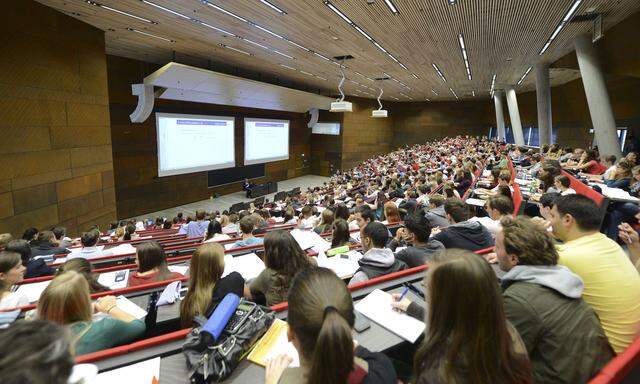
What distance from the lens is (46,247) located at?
19.6 ft

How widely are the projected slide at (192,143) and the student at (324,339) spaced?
50.1ft

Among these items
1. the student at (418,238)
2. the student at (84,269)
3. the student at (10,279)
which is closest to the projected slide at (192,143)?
the student at (10,279)

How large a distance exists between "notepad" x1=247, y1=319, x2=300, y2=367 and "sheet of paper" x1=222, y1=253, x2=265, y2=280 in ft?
4.38

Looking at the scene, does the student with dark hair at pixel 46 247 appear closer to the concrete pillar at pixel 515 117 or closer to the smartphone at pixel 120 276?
the smartphone at pixel 120 276

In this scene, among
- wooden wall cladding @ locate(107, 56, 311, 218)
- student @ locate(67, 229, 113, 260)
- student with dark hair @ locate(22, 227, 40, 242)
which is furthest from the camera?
wooden wall cladding @ locate(107, 56, 311, 218)

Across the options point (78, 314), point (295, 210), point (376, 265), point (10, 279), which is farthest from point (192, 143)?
point (78, 314)

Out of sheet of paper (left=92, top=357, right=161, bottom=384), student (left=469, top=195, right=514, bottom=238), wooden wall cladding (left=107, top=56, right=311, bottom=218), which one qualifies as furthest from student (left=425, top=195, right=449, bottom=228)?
wooden wall cladding (left=107, top=56, right=311, bottom=218)

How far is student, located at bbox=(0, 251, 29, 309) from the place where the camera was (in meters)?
2.62

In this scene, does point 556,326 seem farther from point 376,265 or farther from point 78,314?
point 78,314

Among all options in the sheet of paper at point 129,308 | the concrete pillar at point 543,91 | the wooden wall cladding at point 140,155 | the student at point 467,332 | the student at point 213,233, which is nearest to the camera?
the student at point 467,332

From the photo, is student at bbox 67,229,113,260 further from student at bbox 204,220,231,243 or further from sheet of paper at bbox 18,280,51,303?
sheet of paper at bbox 18,280,51,303

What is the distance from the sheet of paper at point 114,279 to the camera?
312cm

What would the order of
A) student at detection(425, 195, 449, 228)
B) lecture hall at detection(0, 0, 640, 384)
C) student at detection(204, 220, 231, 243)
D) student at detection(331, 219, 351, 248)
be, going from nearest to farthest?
lecture hall at detection(0, 0, 640, 384) < student at detection(331, 219, 351, 248) < student at detection(425, 195, 449, 228) < student at detection(204, 220, 231, 243)

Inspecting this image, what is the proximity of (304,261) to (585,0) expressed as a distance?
8.84 meters
